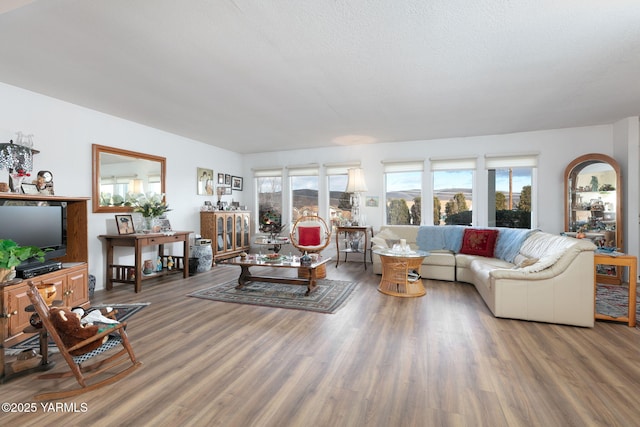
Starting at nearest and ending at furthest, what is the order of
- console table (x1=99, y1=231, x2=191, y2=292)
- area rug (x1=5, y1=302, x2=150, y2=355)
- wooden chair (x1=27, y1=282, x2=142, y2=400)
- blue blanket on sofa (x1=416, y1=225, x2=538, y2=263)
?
wooden chair (x1=27, y1=282, x2=142, y2=400), area rug (x1=5, y1=302, x2=150, y2=355), console table (x1=99, y1=231, x2=191, y2=292), blue blanket on sofa (x1=416, y1=225, x2=538, y2=263)

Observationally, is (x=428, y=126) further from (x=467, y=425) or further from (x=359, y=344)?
(x=467, y=425)

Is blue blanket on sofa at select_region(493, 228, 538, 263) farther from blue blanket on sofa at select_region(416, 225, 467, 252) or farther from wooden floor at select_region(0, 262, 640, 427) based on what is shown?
wooden floor at select_region(0, 262, 640, 427)

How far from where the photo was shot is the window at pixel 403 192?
6195 mm

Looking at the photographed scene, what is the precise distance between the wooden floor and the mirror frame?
2.69 m

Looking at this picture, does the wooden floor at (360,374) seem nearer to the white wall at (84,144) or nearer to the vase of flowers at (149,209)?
the vase of flowers at (149,209)

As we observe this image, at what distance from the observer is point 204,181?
249 inches

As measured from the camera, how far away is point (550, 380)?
2.00 metres

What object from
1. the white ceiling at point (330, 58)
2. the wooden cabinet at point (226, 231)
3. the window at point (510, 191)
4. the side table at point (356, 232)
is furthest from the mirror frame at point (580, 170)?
the wooden cabinet at point (226, 231)

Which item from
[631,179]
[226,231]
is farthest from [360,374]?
[631,179]

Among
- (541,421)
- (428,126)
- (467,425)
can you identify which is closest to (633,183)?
(428,126)

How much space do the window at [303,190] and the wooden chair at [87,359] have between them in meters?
4.97

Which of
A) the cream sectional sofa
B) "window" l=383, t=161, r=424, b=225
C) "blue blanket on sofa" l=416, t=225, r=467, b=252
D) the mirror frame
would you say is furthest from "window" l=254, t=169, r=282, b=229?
the mirror frame

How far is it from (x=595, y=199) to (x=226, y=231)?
665 cm

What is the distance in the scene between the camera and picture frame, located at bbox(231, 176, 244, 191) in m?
7.20
